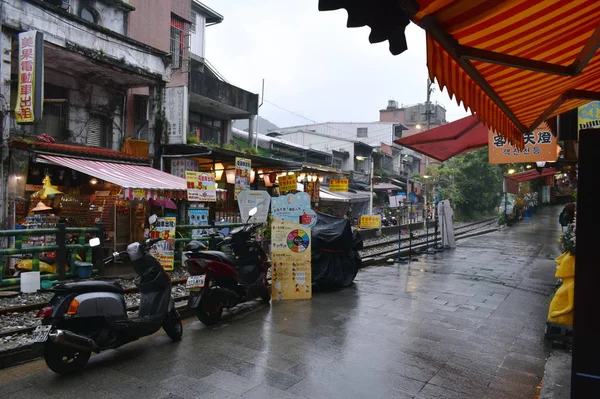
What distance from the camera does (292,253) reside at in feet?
26.7

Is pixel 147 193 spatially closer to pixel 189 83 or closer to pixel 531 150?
pixel 189 83

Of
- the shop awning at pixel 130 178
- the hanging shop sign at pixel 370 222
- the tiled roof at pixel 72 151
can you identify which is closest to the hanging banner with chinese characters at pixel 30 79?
the tiled roof at pixel 72 151

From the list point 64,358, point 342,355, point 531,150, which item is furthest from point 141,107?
point 342,355

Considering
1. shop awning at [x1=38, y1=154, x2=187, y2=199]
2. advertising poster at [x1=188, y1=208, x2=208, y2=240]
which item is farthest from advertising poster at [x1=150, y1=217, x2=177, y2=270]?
advertising poster at [x1=188, y1=208, x2=208, y2=240]

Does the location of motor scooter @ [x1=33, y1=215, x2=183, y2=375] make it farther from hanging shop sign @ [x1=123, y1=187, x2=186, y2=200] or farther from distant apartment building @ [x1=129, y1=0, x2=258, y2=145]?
distant apartment building @ [x1=129, y1=0, x2=258, y2=145]

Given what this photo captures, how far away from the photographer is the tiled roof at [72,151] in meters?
10.7

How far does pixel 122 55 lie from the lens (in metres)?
13.5

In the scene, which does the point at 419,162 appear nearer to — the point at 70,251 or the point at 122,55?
the point at 122,55

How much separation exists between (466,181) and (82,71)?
1289 inches

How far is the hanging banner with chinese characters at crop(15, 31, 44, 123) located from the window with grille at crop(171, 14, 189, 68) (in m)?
8.19

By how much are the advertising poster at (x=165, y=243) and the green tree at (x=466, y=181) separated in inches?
1078

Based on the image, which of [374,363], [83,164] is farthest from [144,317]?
[83,164]

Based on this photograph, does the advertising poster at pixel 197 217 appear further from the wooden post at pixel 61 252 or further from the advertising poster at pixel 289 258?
the advertising poster at pixel 289 258

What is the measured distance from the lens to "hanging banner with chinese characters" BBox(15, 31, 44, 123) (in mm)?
10062
